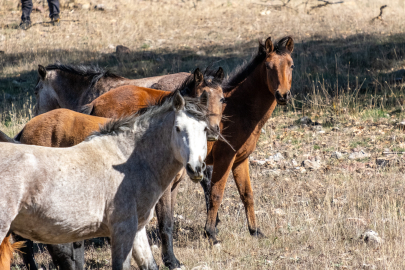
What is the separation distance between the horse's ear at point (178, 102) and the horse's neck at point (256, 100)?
2.31 metres

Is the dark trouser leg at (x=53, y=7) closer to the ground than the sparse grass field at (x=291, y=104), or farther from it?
farther from it

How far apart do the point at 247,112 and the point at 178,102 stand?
7.74 feet

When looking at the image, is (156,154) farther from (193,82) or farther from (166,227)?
(193,82)

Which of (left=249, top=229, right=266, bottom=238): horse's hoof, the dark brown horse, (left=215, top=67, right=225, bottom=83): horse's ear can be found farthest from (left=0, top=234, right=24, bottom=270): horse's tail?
(left=215, top=67, right=225, bottom=83): horse's ear

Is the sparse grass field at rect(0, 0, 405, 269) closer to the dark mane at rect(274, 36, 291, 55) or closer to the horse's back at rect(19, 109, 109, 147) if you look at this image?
the horse's back at rect(19, 109, 109, 147)

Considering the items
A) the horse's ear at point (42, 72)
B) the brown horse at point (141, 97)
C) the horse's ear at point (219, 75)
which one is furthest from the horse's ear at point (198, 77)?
the horse's ear at point (42, 72)

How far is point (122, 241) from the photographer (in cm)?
330

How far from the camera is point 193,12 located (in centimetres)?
1811

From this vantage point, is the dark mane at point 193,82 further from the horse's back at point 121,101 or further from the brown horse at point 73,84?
the brown horse at point 73,84

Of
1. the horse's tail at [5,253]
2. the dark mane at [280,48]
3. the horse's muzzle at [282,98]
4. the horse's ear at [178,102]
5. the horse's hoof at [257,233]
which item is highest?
the dark mane at [280,48]

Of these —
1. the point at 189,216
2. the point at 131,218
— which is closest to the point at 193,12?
the point at 189,216

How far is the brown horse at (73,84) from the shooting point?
22.4 ft

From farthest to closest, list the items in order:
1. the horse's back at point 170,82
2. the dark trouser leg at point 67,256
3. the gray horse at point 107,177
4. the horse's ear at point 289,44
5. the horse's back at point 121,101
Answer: the horse's back at point 170,82
the horse's ear at point 289,44
the horse's back at point 121,101
the dark trouser leg at point 67,256
the gray horse at point 107,177

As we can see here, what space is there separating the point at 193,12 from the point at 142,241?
15406 millimetres
